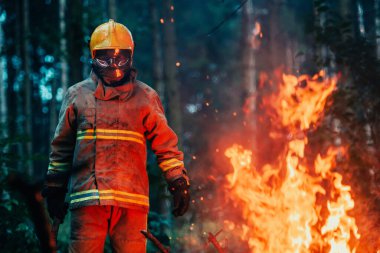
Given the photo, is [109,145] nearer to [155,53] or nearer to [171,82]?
[171,82]

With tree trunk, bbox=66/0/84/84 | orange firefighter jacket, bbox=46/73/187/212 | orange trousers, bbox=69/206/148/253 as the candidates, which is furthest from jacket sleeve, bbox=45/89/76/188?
tree trunk, bbox=66/0/84/84

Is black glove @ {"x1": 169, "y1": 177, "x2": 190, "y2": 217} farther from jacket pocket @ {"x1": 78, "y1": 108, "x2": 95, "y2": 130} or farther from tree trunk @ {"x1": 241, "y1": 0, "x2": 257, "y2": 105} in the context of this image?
tree trunk @ {"x1": 241, "y1": 0, "x2": 257, "y2": 105}

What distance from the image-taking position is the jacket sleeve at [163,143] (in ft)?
19.6

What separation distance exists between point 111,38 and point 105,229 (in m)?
1.80

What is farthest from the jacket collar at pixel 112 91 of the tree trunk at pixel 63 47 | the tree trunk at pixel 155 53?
the tree trunk at pixel 63 47

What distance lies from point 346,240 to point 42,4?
17.2m

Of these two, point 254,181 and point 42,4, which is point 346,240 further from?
point 42,4

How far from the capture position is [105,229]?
5785 mm

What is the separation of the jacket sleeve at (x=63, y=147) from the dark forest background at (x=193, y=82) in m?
0.55

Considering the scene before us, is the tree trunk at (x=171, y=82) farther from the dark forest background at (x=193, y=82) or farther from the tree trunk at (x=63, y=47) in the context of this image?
the tree trunk at (x=63, y=47)

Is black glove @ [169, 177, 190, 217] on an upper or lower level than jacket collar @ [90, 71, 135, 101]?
lower

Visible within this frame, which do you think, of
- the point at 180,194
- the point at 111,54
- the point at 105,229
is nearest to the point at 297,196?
the point at 180,194

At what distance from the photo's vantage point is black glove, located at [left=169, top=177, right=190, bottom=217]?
591 centimetres

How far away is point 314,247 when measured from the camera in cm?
730
